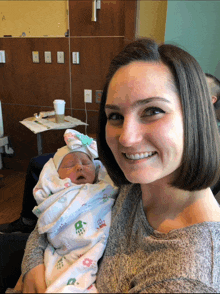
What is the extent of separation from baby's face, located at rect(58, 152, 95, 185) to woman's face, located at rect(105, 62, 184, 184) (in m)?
0.66

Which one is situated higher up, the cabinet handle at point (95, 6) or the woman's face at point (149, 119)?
the cabinet handle at point (95, 6)

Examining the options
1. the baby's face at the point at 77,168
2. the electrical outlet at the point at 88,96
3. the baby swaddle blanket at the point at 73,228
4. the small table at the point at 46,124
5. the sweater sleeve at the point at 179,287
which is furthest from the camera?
the electrical outlet at the point at 88,96

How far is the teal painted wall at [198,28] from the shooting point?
1665mm

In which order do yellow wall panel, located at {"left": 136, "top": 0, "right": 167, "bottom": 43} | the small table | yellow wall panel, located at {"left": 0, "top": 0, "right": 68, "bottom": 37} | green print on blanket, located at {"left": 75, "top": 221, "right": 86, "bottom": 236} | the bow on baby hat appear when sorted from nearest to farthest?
green print on blanket, located at {"left": 75, "top": 221, "right": 86, "bottom": 236}
the bow on baby hat
yellow wall panel, located at {"left": 136, "top": 0, "right": 167, "bottom": 43}
the small table
yellow wall panel, located at {"left": 0, "top": 0, "right": 68, "bottom": 37}

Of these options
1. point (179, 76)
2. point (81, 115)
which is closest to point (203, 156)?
point (179, 76)

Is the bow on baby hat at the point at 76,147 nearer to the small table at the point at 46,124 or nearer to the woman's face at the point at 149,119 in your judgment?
the woman's face at the point at 149,119

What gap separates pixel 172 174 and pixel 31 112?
311cm

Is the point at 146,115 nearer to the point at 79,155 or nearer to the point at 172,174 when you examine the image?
the point at 172,174

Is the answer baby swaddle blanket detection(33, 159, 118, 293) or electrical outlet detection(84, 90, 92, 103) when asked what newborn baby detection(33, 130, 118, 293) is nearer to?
baby swaddle blanket detection(33, 159, 118, 293)

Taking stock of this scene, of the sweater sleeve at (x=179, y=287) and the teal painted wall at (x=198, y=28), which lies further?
the teal painted wall at (x=198, y=28)

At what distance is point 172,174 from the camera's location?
714 mm

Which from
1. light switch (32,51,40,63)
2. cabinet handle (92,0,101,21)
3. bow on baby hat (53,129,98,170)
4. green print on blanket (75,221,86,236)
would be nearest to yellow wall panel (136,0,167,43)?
cabinet handle (92,0,101,21)

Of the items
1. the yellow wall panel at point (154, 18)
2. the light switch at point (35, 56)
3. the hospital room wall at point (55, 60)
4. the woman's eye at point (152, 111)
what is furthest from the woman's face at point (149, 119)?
the light switch at point (35, 56)

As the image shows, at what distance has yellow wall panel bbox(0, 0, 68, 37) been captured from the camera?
9.85ft
